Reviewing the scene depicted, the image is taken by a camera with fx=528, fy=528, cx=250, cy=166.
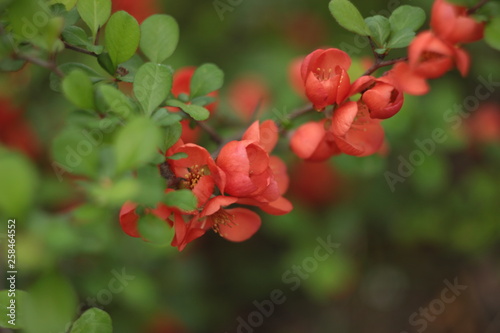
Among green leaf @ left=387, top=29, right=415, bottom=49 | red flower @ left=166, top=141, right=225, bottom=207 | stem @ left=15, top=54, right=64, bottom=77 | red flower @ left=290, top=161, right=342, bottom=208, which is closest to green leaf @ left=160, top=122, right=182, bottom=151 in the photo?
red flower @ left=166, top=141, right=225, bottom=207

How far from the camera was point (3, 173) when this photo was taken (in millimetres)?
700

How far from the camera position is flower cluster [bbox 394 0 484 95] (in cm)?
106

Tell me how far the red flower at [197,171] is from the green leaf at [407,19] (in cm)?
45

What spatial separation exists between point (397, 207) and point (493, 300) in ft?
1.90

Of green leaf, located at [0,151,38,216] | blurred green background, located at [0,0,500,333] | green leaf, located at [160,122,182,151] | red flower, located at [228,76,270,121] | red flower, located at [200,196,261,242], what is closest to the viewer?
green leaf, located at [0,151,38,216]

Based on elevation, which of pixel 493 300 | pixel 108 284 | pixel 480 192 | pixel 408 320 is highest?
pixel 480 192

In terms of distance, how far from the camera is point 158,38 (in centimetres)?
110

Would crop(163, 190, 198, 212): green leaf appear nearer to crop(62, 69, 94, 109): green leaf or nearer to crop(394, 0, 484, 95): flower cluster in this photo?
crop(62, 69, 94, 109): green leaf

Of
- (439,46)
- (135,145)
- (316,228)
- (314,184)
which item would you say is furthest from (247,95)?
(135,145)

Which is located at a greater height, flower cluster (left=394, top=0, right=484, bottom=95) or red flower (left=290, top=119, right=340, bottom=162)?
flower cluster (left=394, top=0, right=484, bottom=95)

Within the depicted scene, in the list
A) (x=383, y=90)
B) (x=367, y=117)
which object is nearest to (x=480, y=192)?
(x=367, y=117)

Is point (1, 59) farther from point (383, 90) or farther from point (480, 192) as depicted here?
point (480, 192)

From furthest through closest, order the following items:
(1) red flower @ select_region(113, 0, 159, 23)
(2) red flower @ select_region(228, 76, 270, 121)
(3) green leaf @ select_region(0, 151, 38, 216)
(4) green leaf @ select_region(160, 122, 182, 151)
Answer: (2) red flower @ select_region(228, 76, 270, 121) < (1) red flower @ select_region(113, 0, 159, 23) < (4) green leaf @ select_region(160, 122, 182, 151) < (3) green leaf @ select_region(0, 151, 38, 216)

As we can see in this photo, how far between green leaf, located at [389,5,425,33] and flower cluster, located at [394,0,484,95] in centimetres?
7
